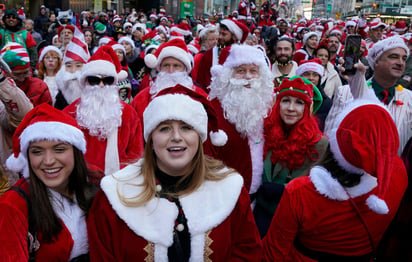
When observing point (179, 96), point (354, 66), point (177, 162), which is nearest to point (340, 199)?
point (177, 162)

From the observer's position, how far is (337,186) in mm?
1976

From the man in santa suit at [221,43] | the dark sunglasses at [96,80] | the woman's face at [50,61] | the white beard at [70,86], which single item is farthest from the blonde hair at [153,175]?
the woman's face at [50,61]

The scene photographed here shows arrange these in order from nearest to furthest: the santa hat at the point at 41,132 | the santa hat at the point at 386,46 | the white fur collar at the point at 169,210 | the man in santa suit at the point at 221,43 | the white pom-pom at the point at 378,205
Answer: the white pom-pom at the point at 378,205
the white fur collar at the point at 169,210
the santa hat at the point at 41,132
the santa hat at the point at 386,46
the man in santa suit at the point at 221,43

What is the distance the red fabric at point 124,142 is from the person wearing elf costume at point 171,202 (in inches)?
58.7

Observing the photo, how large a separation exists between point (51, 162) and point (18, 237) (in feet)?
1.55

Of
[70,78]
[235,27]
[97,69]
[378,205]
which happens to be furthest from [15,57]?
[378,205]

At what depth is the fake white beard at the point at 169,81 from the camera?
4.65m

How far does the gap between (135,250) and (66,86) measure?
3.50 m

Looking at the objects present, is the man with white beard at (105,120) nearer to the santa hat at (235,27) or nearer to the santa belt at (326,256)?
the santa belt at (326,256)

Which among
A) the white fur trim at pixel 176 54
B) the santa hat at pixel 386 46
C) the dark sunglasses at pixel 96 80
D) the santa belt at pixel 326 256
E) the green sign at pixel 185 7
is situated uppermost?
the green sign at pixel 185 7

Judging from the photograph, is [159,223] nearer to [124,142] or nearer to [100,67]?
[124,142]

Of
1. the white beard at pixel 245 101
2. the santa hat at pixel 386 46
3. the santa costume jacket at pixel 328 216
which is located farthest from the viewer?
the santa hat at pixel 386 46

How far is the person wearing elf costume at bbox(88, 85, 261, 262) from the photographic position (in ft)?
6.21

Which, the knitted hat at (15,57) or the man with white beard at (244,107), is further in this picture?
the knitted hat at (15,57)
